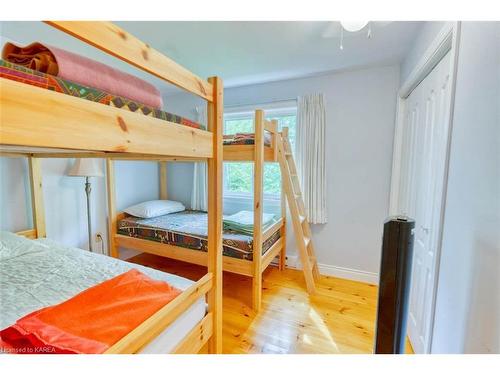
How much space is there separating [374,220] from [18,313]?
293 cm

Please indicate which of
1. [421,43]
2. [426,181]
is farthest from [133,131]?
[421,43]

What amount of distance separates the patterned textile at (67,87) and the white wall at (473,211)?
1.26m

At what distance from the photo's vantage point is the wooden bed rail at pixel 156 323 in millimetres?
732

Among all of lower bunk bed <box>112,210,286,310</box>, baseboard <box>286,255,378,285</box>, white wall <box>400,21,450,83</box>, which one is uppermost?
white wall <box>400,21,450,83</box>

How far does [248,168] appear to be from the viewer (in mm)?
3133

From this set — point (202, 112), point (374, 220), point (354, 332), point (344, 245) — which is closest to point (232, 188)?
point (202, 112)

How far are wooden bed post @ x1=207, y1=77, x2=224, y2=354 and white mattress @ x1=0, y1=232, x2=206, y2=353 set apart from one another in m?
0.09

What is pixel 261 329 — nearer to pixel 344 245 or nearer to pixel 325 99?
pixel 344 245

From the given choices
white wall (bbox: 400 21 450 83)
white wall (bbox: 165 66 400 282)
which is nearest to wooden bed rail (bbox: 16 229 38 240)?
white wall (bbox: 165 66 400 282)

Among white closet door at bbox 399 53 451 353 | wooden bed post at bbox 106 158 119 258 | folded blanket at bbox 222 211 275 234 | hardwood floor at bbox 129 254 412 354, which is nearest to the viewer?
white closet door at bbox 399 53 451 353

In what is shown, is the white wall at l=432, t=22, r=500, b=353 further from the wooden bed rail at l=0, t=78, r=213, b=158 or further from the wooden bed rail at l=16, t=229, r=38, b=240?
the wooden bed rail at l=16, t=229, r=38, b=240

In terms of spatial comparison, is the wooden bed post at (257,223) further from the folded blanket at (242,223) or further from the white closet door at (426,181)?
the white closet door at (426,181)

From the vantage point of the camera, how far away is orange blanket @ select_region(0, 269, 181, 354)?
0.74m

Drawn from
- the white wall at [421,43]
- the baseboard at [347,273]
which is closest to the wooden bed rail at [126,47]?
the white wall at [421,43]
